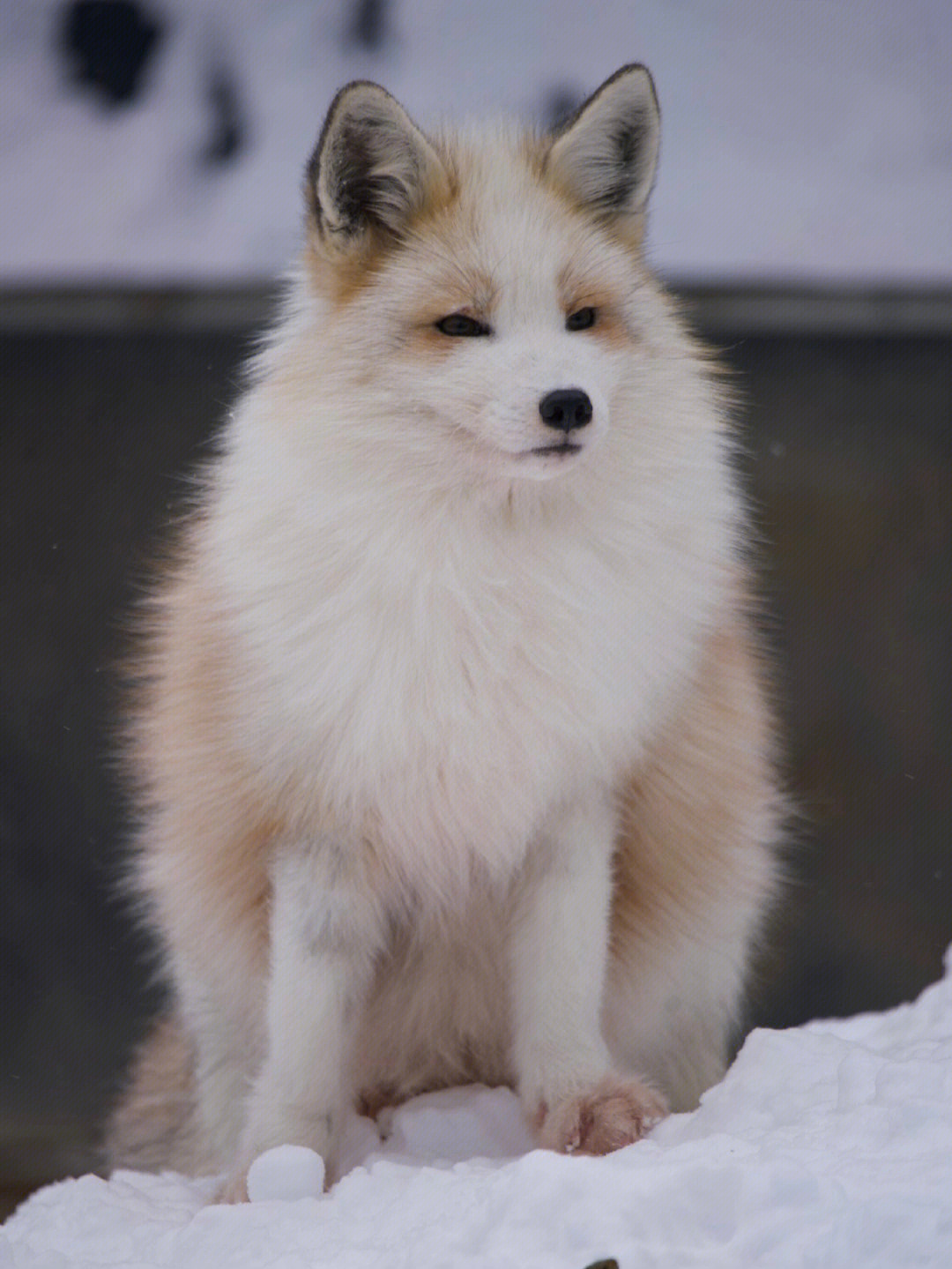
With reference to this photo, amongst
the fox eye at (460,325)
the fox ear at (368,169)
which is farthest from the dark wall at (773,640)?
the fox eye at (460,325)

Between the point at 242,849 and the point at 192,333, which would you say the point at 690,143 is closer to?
the point at 192,333

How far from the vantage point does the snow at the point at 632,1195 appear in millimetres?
1254

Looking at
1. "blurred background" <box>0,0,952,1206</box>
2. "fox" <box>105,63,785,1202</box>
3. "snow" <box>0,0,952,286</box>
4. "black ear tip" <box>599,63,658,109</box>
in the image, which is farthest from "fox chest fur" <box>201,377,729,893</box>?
"snow" <box>0,0,952,286</box>

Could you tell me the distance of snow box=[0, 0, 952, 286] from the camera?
104 inches

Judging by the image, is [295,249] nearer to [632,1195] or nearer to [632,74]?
[632,74]

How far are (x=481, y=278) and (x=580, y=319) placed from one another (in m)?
0.14

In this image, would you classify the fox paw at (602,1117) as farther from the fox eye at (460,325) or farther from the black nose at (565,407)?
the fox eye at (460,325)

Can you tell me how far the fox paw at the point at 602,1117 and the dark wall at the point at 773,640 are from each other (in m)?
1.45

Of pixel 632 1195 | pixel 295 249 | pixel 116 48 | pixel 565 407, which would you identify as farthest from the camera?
pixel 116 48

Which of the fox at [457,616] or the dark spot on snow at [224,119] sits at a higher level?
the dark spot on snow at [224,119]

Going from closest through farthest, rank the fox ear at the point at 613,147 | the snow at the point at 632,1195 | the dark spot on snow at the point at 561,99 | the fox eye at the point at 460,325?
the snow at the point at 632,1195 → the fox eye at the point at 460,325 → the fox ear at the point at 613,147 → the dark spot on snow at the point at 561,99

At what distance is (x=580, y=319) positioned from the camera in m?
1.76

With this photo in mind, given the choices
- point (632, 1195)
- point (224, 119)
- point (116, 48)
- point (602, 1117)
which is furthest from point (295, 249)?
point (632, 1195)

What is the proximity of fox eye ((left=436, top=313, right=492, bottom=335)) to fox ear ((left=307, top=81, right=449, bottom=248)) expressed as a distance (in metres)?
0.17
